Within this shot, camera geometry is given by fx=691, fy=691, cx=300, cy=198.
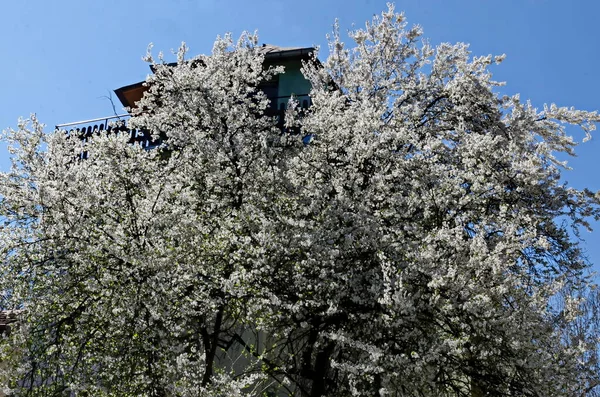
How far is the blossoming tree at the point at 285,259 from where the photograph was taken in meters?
10.6

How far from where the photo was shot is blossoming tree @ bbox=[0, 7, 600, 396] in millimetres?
10578

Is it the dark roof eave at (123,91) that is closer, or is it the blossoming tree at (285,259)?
the blossoming tree at (285,259)

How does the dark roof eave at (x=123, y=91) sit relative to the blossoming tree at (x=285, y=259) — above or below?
above

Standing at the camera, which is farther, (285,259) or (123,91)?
(123,91)

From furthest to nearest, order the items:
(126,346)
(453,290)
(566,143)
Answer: (566,143)
(126,346)
(453,290)

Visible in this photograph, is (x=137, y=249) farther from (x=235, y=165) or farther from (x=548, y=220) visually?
(x=548, y=220)

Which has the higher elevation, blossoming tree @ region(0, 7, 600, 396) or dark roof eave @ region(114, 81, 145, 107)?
dark roof eave @ region(114, 81, 145, 107)

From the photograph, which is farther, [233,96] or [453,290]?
[233,96]

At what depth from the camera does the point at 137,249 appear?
11.3 metres

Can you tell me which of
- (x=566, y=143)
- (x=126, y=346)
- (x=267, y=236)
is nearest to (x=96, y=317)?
(x=126, y=346)

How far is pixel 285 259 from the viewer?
11938 mm

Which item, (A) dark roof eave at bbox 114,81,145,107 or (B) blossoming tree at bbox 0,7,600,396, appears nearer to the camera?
(B) blossoming tree at bbox 0,7,600,396

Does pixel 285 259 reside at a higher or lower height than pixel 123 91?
lower

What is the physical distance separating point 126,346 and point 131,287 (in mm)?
946
